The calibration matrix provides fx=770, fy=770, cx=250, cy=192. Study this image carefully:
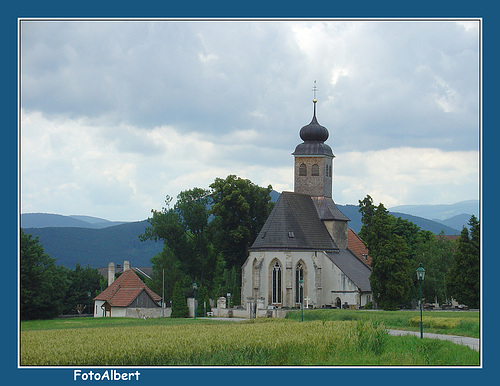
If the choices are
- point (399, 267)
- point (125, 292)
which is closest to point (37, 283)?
point (125, 292)

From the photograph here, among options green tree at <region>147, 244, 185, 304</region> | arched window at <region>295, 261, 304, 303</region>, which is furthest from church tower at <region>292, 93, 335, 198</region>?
green tree at <region>147, 244, 185, 304</region>

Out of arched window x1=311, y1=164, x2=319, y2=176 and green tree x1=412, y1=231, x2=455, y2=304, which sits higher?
arched window x1=311, y1=164, x2=319, y2=176

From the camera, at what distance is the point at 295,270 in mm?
58406

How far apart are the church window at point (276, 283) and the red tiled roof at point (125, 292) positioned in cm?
1096

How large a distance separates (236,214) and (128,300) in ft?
37.9

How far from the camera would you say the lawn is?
24.0 meters

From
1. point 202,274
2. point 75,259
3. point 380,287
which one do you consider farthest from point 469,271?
point 75,259

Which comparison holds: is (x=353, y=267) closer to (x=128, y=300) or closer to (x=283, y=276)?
(x=283, y=276)

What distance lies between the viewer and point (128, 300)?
61219mm

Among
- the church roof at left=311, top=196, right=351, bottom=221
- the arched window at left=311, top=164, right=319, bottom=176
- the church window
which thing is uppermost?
the arched window at left=311, top=164, right=319, bottom=176

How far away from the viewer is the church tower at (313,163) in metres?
65.7

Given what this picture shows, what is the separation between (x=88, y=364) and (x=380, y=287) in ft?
103

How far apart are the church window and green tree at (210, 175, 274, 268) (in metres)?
6.75

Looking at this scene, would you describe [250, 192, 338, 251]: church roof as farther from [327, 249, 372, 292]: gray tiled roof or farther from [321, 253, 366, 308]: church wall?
[321, 253, 366, 308]: church wall
